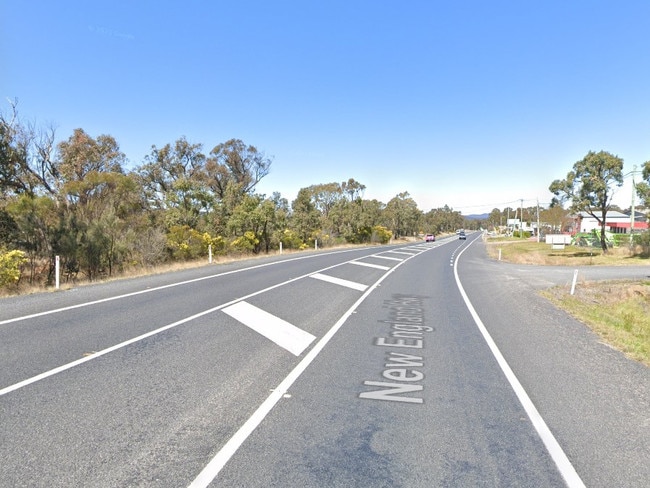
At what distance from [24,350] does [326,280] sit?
9843mm

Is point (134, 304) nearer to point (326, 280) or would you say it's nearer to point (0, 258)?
point (0, 258)

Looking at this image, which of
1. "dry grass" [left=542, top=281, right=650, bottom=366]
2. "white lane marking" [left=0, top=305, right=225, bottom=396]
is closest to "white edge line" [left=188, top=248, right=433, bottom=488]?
"white lane marking" [left=0, top=305, right=225, bottom=396]

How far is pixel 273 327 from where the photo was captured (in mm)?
7371

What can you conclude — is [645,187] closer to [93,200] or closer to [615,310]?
[615,310]

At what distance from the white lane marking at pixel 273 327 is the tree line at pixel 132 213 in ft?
25.7

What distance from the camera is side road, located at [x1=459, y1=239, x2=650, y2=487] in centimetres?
321

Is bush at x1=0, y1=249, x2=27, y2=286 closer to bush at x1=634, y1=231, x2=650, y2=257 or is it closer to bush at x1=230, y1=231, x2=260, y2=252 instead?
bush at x1=230, y1=231, x2=260, y2=252

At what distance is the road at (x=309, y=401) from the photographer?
3.03 metres

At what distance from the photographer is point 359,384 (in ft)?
15.5

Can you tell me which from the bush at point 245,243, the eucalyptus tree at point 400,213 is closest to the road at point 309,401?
the bush at point 245,243

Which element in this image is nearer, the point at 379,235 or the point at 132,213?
the point at 132,213

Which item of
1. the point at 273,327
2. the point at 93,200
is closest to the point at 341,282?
the point at 273,327

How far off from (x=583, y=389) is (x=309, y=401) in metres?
3.23

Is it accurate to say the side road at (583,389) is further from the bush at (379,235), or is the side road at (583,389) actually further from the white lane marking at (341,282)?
the bush at (379,235)
